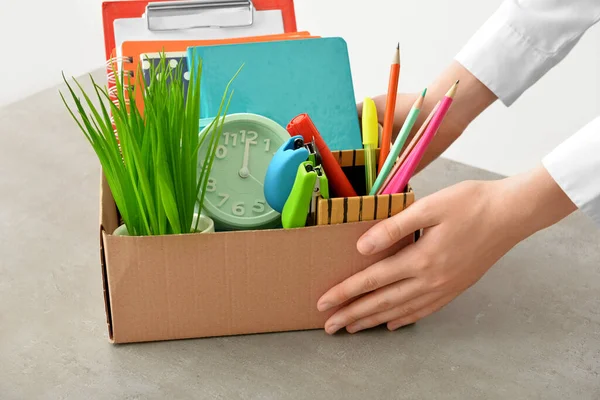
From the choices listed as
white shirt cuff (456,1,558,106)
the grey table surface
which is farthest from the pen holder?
white shirt cuff (456,1,558,106)

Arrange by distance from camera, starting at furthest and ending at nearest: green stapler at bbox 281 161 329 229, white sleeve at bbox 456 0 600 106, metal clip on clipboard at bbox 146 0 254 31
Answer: metal clip on clipboard at bbox 146 0 254 31
white sleeve at bbox 456 0 600 106
green stapler at bbox 281 161 329 229

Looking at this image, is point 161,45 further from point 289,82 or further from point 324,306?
point 324,306

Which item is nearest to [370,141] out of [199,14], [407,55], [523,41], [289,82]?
[289,82]

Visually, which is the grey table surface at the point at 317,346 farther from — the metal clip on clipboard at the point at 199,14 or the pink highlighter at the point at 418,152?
the metal clip on clipboard at the point at 199,14

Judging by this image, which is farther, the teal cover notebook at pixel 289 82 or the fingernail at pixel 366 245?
the teal cover notebook at pixel 289 82

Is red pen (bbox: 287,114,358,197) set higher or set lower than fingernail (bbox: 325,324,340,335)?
higher

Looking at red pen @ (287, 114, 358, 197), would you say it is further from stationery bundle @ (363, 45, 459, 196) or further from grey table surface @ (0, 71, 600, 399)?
grey table surface @ (0, 71, 600, 399)

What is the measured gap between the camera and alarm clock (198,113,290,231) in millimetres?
859

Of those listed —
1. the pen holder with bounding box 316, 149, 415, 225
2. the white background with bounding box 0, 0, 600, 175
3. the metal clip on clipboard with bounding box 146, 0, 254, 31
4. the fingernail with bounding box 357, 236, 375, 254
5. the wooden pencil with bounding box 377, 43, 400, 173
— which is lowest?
the white background with bounding box 0, 0, 600, 175

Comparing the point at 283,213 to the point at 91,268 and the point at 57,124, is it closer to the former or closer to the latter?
the point at 91,268

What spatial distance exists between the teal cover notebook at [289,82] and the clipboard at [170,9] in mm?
136

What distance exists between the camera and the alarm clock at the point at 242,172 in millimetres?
859

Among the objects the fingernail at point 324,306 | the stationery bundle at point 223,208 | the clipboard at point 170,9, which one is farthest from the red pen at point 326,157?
the clipboard at point 170,9

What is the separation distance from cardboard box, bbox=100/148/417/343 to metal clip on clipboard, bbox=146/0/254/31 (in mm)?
315
